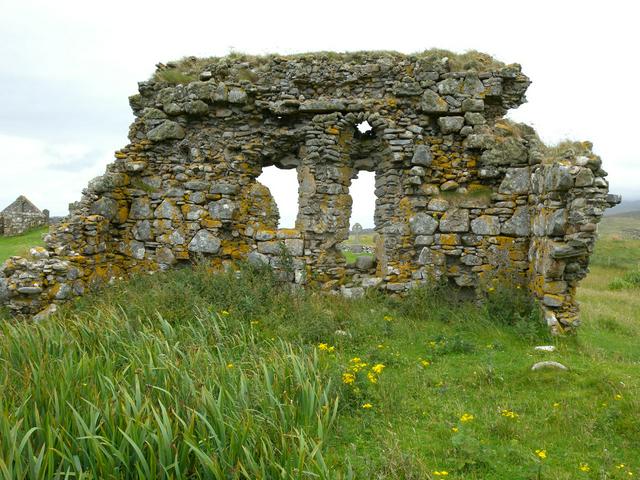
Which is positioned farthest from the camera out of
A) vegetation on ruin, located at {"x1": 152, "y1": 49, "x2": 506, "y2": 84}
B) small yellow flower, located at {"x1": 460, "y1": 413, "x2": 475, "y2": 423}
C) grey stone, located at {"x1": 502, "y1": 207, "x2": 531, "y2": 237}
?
vegetation on ruin, located at {"x1": 152, "y1": 49, "x2": 506, "y2": 84}

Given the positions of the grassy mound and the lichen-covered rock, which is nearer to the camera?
the grassy mound

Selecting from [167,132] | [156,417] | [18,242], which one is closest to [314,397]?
[156,417]

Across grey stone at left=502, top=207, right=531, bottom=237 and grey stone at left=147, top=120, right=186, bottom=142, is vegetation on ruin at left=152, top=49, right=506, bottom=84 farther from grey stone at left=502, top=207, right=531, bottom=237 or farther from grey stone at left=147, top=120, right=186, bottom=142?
grey stone at left=502, top=207, right=531, bottom=237

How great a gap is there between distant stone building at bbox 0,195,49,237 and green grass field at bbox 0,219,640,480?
1408 cm

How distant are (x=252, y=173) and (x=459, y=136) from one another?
442 centimetres

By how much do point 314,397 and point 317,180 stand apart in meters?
5.90

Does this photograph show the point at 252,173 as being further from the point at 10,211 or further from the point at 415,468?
the point at 10,211

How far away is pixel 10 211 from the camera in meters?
20.0

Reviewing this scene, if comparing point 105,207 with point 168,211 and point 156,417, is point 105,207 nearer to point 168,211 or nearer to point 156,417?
point 168,211

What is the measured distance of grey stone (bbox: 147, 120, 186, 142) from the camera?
9.97 metres

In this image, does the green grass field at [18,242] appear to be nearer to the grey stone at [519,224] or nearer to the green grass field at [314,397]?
the green grass field at [314,397]

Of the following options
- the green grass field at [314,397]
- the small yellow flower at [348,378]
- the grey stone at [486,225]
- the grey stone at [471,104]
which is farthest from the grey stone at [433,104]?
the small yellow flower at [348,378]

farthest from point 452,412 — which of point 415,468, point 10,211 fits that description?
point 10,211

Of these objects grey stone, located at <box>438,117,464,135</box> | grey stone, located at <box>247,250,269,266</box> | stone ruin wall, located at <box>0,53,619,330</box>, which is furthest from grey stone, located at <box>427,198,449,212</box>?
grey stone, located at <box>247,250,269,266</box>
